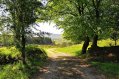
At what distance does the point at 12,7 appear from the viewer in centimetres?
2206

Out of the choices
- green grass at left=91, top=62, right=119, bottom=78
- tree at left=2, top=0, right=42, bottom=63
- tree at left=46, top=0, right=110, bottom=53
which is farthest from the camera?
tree at left=46, top=0, right=110, bottom=53

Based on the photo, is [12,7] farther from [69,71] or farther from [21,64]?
[69,71]

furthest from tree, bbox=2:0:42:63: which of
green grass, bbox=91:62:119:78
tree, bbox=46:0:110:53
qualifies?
tree, bbox=46:0:110:53

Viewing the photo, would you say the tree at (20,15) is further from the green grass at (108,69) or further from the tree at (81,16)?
the tree at (81,16)

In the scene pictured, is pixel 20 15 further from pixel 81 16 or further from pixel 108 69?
pixel 81 16

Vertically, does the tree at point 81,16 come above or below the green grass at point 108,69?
above

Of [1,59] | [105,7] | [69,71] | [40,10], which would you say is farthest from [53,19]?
[69,71]

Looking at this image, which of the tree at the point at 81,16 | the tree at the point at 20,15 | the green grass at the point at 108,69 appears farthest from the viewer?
the tree at the point at 81,16

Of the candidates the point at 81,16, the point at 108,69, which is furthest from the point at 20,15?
the point at 81,16

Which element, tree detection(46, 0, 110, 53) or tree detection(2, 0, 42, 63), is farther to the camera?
tree detection(46, 0, 110, 53)

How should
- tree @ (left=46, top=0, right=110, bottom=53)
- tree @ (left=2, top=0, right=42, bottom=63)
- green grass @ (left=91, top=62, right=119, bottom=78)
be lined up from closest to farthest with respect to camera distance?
green grass @ (left=91, top=62, right=119, bottom=78) < tree @ (left=2, top=0, right=42, bottom=63) < tree @ (left=46, top=0, right=110, bottom=53)

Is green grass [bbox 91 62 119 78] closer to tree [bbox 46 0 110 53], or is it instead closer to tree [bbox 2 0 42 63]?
tree [bbox 2 0 42 63]

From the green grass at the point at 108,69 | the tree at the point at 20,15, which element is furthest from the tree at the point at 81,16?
the tree at the point at 20,15

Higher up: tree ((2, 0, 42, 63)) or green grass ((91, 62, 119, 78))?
tree ((2, 0, 42, 63))
